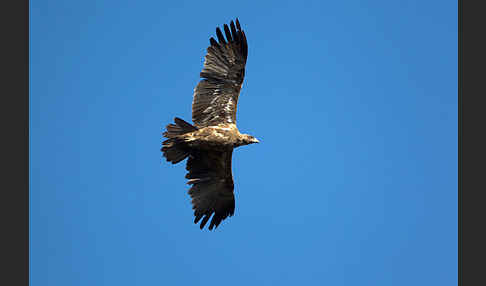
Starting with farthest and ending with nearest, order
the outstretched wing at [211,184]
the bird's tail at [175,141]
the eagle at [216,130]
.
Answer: the outstretched wing at [211,184]
the eagle at [216,130]
the bird's tail at [175,141]

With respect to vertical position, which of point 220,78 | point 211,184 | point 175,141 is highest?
point 220,78

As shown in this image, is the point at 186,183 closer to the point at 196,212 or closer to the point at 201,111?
the point at 196,212

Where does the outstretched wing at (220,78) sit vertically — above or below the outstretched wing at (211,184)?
above

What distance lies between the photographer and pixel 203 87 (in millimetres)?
11430

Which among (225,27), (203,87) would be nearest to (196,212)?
(203,87)

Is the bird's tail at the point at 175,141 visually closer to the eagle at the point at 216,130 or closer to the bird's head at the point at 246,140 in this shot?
the eagle at the point at 216,130

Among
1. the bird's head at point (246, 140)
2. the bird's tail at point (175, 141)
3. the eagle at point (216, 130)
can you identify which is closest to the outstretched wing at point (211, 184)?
the eagle at point (216, 130)

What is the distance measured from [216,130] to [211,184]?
1.27 m

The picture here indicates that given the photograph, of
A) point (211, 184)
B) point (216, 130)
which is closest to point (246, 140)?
point (216, 130)

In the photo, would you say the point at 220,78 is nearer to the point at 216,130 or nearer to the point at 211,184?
the point at 216,130

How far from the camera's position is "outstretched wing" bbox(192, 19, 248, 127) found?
11.4 meters

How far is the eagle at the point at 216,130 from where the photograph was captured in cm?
1114

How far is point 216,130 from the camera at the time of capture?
36.7 ft

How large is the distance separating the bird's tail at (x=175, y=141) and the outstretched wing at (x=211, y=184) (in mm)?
644
